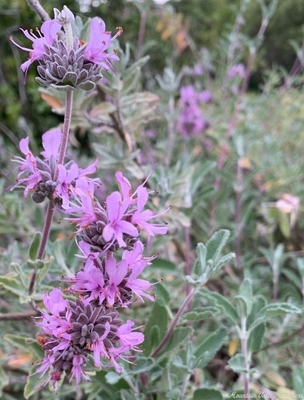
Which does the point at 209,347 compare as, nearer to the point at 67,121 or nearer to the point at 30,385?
the point at 30,385

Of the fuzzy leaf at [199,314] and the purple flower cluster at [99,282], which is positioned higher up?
the purple flower cluster at [99,282]

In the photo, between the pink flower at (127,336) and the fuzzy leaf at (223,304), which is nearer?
the pink flower at (127,336)

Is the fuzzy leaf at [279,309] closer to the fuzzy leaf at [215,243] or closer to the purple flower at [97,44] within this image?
the fuzzy leaf at [215,243]

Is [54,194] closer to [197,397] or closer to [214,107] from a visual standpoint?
[197,397]

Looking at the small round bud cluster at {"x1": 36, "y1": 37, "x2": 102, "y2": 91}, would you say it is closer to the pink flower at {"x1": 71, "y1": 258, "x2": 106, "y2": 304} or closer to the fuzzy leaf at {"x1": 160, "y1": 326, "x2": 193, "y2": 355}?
the pink flower at {"x1": 71, "y1": 258, "x2": 106, "y2": 304}

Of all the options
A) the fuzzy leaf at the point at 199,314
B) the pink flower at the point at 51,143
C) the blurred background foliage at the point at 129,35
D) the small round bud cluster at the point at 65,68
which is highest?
the small round bud cluster at the point at 65,68

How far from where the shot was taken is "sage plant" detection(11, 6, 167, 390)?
381 mm

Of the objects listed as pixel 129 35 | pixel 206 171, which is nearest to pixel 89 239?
pixel 206 171

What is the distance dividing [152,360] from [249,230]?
816 mm

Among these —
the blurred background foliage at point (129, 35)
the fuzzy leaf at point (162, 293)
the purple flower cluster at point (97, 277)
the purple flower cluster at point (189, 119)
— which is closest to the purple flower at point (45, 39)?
the purple flower cluster at point (97, 277)

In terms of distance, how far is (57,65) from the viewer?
410mm

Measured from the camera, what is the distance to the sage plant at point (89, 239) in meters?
0.38

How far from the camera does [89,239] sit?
38 cm

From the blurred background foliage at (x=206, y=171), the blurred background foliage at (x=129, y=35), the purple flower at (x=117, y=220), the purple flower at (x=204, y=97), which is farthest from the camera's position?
the blurred background foliage at (x=129, y=35)
